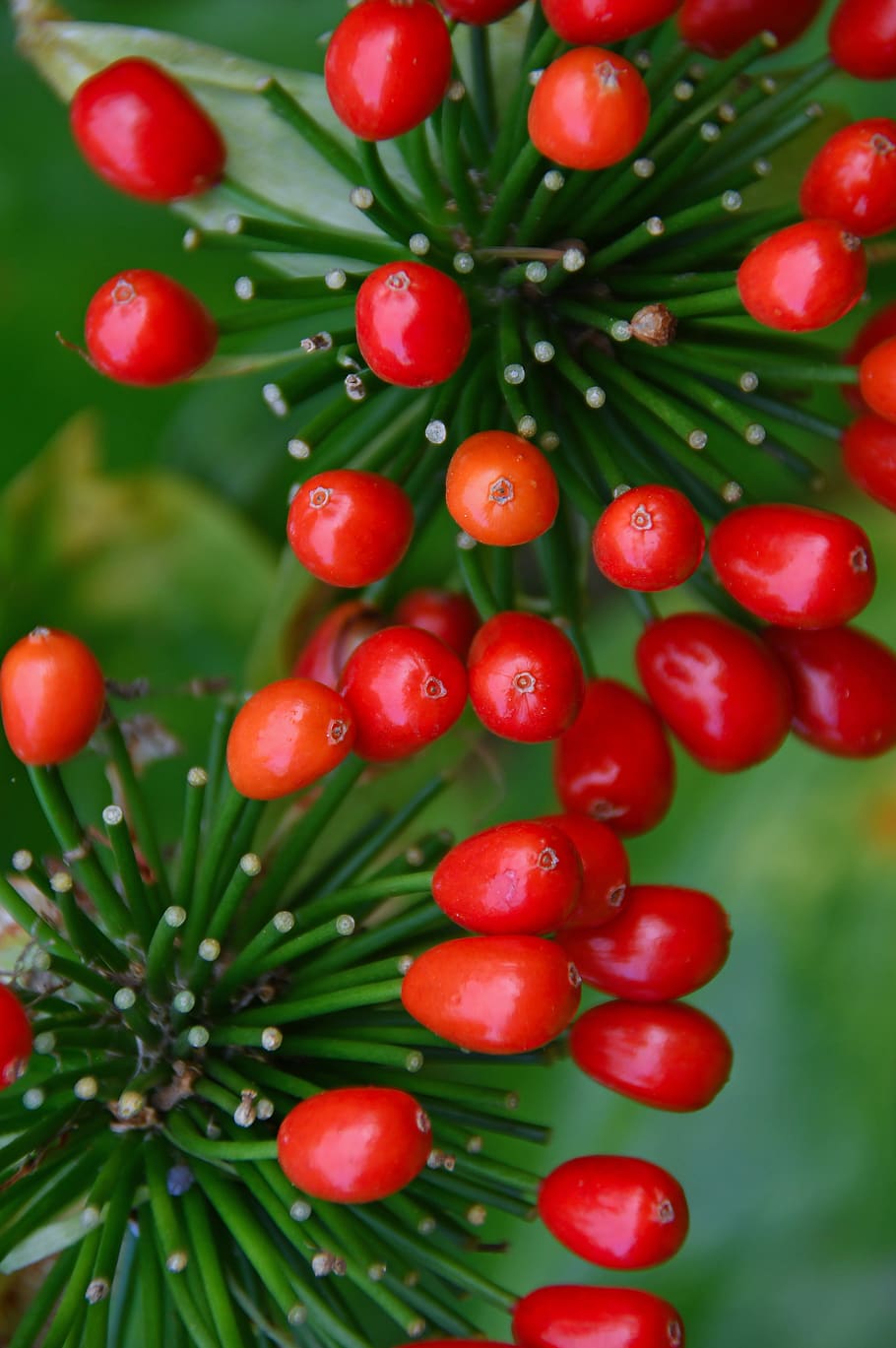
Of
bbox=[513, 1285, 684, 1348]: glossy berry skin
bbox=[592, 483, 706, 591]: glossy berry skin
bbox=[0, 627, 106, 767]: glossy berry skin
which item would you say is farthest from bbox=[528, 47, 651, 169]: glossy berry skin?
bbox=[513, 1285, 684, 1348]: glossy berry skin

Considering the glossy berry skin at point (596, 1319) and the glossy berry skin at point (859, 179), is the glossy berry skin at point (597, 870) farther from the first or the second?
the glossy berry skin at point (859, 179)

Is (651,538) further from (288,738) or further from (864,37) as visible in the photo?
(864,37)

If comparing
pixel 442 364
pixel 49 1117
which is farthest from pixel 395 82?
pixel 49 1117

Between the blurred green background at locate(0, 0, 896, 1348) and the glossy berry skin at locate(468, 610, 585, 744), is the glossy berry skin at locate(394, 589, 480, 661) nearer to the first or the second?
the glossy berry skin at locate(468, 610, 585, 744)

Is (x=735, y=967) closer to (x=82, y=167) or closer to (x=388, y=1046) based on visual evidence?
(x=388, y=1046)

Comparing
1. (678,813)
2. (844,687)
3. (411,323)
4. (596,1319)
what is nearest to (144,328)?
(411,323)

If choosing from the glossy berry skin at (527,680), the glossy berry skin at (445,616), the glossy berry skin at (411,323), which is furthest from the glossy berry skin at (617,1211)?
the glossy berry skin at (411,323)

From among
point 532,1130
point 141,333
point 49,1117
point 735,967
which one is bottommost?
point 735,967

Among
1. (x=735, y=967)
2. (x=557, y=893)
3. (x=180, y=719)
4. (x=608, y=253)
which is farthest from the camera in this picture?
(x=735, y=967)
